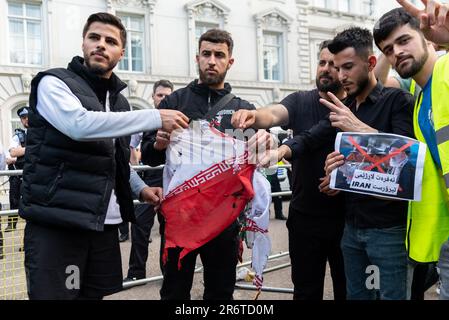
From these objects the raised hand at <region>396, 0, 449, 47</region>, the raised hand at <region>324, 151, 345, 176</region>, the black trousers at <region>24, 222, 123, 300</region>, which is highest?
the raised hand at <region>396, 0, 449, 47</region>

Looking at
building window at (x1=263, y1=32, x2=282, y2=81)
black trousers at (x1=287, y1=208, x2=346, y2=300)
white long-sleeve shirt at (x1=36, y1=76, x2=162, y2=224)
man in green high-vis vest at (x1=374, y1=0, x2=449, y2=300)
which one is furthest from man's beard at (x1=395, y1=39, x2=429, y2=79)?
building window at (x1=263, y1=32, x2=282, y2=81)

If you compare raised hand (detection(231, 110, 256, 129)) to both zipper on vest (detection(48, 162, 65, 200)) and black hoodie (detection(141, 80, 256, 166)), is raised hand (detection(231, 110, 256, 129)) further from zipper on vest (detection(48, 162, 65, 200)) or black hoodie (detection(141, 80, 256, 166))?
zipper on vest (detection(48, 162, 65, 200))

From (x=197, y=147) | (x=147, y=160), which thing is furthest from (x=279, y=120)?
(x=147, y=160)

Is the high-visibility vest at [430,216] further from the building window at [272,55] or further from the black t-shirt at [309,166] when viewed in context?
the building window at [272,55]

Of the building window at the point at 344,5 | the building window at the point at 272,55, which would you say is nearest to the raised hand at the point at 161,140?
the building window at the point at 272,55

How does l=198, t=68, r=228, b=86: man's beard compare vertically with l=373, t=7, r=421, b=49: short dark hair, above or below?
below

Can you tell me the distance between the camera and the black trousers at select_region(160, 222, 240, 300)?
283 centimetres

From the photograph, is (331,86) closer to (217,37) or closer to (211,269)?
(217,37)

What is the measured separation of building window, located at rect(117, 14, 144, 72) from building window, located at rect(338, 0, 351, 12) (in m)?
12.3

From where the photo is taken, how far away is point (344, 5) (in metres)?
25.7

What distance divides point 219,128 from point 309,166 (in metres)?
0.68

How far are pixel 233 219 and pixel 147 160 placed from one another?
0.71m

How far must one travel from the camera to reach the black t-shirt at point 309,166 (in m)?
2.92

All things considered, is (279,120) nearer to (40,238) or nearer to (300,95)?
(300,95)
